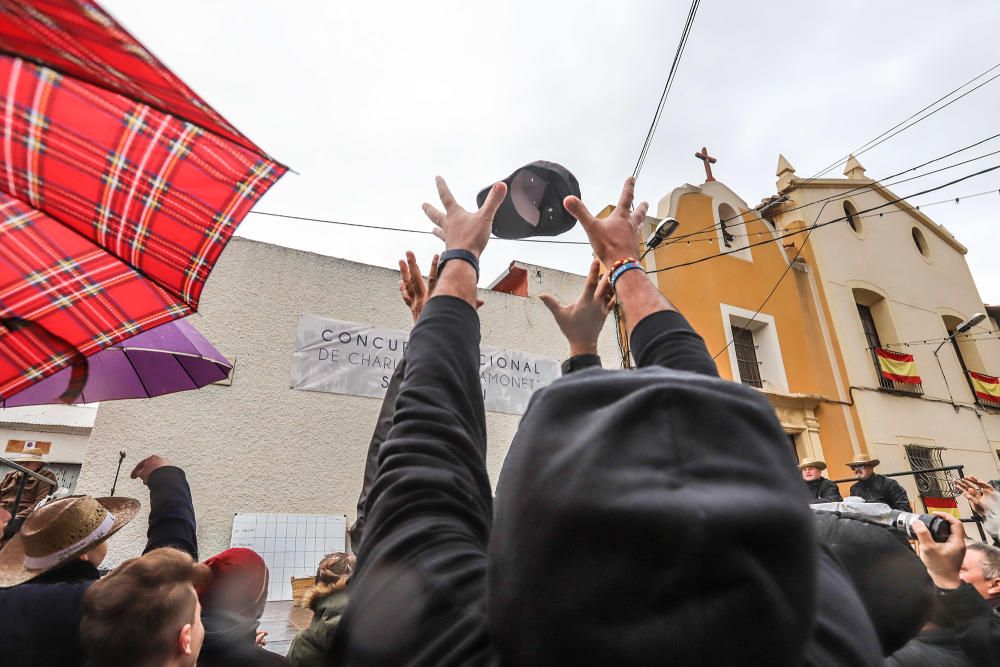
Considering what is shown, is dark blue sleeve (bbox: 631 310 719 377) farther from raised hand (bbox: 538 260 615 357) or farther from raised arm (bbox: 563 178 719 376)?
raised hand (bbox: 538 260 615 357)

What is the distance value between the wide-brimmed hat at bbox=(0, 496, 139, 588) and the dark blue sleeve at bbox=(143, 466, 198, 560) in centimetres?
18

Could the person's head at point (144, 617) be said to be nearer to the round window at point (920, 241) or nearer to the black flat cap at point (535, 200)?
the black flat cap at point (535, 200)

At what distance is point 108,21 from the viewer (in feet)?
3.54

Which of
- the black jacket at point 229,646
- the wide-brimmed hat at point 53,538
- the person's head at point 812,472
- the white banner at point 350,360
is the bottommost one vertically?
the black jacket at point 229,646

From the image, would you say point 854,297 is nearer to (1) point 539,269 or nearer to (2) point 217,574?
(1) point 539,269

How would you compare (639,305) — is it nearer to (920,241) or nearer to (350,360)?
(350,360)

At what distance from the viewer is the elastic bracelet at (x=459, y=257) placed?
1181 mm

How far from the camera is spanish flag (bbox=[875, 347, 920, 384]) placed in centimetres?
1172

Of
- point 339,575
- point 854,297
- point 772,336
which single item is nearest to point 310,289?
point 339,575

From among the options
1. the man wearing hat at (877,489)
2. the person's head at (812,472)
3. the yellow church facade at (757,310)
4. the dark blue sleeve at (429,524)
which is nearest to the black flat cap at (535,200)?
the dark blue sleeve at (429,524)

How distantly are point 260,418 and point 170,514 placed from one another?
13.7 ft

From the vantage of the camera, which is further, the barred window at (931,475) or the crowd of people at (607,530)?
the barred window at (931,475)

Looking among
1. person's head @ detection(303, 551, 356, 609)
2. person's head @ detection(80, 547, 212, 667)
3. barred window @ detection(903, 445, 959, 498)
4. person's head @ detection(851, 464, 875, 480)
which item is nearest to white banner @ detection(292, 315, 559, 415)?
person's head @ detection(303, 551, 356, 609)

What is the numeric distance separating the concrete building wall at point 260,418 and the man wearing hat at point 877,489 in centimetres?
452
